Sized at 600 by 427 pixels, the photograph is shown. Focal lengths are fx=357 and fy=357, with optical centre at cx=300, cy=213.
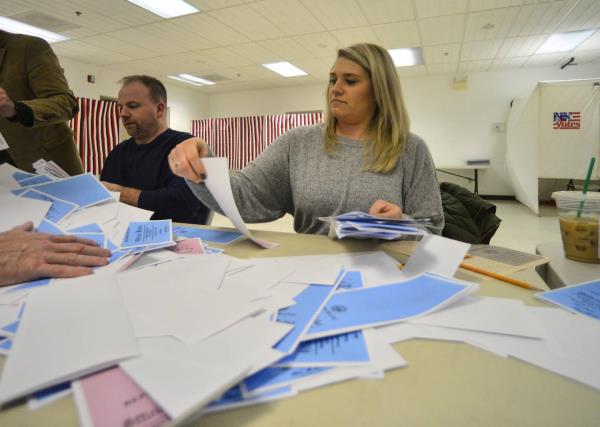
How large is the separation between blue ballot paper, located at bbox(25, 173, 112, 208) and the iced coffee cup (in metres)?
1.19

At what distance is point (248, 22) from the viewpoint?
4285 mm

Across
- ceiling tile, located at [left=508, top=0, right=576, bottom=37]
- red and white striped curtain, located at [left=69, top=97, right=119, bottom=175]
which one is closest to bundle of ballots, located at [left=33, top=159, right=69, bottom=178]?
ceiling tile, located at [left=508, top=0, right=576, bottom=37]

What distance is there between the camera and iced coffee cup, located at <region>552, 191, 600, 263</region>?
847 millimetres

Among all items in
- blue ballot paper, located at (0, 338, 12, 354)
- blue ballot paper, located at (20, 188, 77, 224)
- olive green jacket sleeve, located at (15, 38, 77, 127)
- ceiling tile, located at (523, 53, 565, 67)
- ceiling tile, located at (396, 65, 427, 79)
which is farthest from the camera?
ceiling tile, located at (396, 65, 427, 79)

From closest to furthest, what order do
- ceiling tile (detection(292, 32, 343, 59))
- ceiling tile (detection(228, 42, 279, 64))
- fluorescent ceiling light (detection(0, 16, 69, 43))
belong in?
1. fluorescent ceiling light (detection(0, 16, 69, 43))
2. ceiling tile (detection(292, 32, 343, 59))
3. ceiling tile (detection(228, 42, 279, 64))

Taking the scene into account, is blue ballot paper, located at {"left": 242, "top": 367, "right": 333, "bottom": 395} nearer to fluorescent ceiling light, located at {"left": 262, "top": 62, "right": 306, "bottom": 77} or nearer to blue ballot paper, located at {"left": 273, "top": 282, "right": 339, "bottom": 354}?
blue ballot paper, located at {"left": 273, "top": 282, "right": 339, "bottom": 354}

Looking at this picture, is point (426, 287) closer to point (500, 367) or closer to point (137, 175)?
point (500, 367)

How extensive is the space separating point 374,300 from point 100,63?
739 cm

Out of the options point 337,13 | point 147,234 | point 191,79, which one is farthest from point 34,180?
point 191,79

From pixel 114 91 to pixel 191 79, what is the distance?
154 cm

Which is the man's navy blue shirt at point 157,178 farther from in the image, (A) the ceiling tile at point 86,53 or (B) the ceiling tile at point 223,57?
(A) the ceiling tile at point 86,53

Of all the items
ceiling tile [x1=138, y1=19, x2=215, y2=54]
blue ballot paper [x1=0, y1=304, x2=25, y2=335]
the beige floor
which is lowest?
the beige floor

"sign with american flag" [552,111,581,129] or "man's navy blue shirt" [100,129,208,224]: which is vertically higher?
"sign with american flag" [552,111,581,129]

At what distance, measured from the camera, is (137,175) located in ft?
5.48
